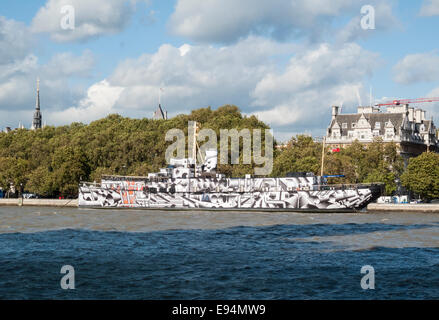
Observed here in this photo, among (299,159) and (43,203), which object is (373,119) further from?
(43,203)

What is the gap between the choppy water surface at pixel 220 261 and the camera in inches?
1046

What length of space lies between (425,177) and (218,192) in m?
32.0

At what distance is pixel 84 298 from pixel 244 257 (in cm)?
1280

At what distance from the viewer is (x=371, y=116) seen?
120 metres

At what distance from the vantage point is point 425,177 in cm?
8919

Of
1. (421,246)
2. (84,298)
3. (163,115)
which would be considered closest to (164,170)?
(421,246)

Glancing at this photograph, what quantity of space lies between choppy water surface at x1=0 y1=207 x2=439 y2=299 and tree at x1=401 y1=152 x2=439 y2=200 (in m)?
36.8

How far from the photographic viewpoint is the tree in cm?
8894

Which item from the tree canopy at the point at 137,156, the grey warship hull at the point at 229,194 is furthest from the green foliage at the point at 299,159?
the grey warship hull at the point at 229,194

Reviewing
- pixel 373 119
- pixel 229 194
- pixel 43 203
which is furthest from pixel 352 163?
pixel 43 203

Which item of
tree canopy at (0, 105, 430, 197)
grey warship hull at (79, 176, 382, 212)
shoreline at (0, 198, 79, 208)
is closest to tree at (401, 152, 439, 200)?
tree canopy at (0, 105, 430, 197)

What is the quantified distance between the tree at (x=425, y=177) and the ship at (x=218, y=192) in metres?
11.7
